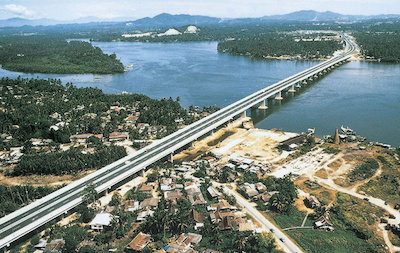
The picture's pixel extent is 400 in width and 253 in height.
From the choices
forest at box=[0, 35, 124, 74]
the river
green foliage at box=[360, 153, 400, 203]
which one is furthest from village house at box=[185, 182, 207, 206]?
forest at box=[0, 35, 124, 74]

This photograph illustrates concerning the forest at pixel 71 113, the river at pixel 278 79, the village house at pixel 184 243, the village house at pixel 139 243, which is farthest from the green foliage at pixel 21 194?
the river at pixel 278 79

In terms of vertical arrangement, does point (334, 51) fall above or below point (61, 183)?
above

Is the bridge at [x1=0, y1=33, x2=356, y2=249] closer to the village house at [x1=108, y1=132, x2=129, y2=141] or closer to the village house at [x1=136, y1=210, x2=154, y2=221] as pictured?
the village house at [x1=136, y1=210, x2=154, y2=221]

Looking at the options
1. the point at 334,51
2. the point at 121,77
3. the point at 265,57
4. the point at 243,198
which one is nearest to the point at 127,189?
the point at 243,198

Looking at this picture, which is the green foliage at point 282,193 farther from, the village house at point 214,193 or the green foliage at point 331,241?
the village house at point 214,193

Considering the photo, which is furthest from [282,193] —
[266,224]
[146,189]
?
[146,189]

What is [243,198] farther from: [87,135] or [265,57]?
[265,57]
